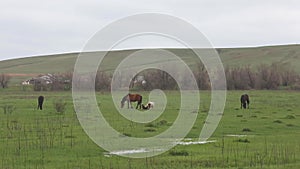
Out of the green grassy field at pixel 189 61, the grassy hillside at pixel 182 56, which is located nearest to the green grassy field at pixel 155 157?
the grassy hillside at pixel 182 56

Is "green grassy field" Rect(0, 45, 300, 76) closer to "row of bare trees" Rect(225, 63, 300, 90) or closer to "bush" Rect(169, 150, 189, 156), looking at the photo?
"row of bare trees" Rect(225, 63, 300, 90)

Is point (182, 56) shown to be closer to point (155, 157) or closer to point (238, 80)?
point (238, 80)

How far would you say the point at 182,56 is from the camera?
176m

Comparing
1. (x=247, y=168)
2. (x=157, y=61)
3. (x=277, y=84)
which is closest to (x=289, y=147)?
(x=247, y=168)

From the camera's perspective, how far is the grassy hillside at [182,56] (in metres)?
148

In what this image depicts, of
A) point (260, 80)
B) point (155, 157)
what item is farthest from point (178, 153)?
point (260, 80)

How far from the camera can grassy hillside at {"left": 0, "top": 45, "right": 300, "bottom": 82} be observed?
148250 mm

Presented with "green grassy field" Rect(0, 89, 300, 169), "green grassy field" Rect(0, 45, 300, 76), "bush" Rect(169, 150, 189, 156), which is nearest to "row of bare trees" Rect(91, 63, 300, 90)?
"green grassy field" Rect(0, 45, 300, 76)

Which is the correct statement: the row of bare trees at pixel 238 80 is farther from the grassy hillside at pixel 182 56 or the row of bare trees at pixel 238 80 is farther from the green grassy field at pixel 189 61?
the green grassy field at pixel 189 61

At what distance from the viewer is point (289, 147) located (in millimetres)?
17859

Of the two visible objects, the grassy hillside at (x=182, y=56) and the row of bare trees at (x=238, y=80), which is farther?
the grassy hillside at (x=182, y=56)

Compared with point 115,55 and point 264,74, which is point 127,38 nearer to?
point 264,74

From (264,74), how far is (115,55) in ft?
310

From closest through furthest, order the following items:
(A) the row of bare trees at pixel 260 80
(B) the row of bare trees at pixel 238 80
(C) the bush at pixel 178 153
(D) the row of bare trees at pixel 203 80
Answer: (C) the bush at pixel 178 153 < (D) the row of bare trees at pixel 203 80 < (B) the row of bare trees at pixel 238 80 < (A) the row of bare trees at pixel 260 80
